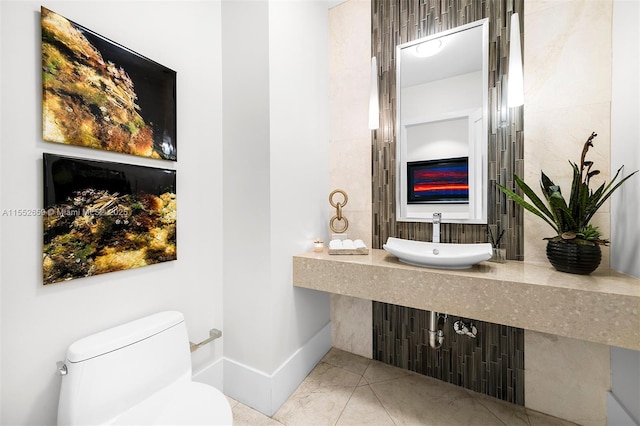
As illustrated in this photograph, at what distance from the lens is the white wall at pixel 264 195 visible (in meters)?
1.49

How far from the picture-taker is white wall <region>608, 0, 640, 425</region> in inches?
45.2

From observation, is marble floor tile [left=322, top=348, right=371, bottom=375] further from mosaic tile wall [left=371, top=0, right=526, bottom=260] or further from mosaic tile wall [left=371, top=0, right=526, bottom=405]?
mosaic tile wall [left=371, top=0, right=526, bottom=260]

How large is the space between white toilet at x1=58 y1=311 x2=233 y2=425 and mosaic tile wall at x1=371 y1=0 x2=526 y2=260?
1362 millimetres

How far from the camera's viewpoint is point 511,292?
112cm

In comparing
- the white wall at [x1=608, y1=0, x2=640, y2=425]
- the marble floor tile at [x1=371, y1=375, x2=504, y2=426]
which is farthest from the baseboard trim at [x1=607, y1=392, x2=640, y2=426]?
the marble floor tile at [x1=371, y1=375, x2=504, y2=426]

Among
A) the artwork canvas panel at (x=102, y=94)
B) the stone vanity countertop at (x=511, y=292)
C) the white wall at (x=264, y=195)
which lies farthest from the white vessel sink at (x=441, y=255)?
the artwork canvas panel at (x=102, y=94)

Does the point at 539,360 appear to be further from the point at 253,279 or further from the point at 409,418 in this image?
the point at 253,279

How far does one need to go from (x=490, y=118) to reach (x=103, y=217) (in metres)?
2.10

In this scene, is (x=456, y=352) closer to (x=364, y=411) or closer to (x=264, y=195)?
(x=364, y=411)

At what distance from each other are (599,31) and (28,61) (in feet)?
8.32

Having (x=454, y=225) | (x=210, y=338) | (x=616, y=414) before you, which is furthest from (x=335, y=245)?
(x=616, y=414)

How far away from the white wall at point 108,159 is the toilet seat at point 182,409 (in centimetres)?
31

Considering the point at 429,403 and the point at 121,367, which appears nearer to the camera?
the point at 121,367

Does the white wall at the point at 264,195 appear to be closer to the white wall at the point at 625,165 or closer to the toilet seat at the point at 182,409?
the toilet seat at the point at 182,409
